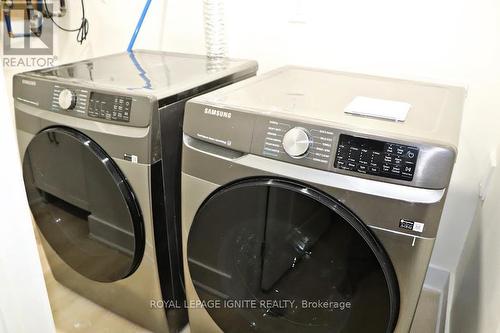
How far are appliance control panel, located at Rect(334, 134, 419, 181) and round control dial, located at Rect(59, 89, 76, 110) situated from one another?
82 cm

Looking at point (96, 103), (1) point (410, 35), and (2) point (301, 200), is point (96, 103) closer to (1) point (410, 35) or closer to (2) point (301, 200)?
(2) point (301, 200)

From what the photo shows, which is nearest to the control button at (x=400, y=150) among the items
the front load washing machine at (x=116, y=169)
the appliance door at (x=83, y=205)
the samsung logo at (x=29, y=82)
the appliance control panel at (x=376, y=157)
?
the appliance control panel at (x=376, y=157)

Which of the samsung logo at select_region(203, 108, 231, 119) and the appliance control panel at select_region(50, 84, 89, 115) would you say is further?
the appliance control panel at select_region(50, 84, 89, 115)

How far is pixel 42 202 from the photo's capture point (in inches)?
55.1

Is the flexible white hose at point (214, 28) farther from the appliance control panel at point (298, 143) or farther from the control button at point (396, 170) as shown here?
the control button at point (396, 170)

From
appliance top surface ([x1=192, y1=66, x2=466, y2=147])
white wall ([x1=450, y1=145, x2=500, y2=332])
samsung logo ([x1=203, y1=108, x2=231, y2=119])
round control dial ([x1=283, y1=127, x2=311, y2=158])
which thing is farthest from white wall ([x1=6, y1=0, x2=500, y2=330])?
samsung logo ([x1=203, y1=108, x2=231, y2=119])

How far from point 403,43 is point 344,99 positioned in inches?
19.2

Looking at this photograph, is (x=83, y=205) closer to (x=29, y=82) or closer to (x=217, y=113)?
(x=29, y=82)

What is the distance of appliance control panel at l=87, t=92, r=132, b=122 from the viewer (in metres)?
1.10

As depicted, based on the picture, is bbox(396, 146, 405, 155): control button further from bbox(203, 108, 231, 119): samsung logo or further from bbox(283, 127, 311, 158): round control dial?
bbox(203, 108, 231, 119): samsung logo

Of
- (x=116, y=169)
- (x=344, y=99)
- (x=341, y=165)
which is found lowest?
(x=116, y=169)

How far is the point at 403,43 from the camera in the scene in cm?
136

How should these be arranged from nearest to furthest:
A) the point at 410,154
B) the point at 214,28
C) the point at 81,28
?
the point at 410,154
the point at 214,28
the point at 81,28

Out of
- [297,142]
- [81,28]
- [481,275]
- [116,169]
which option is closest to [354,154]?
[297,142]
